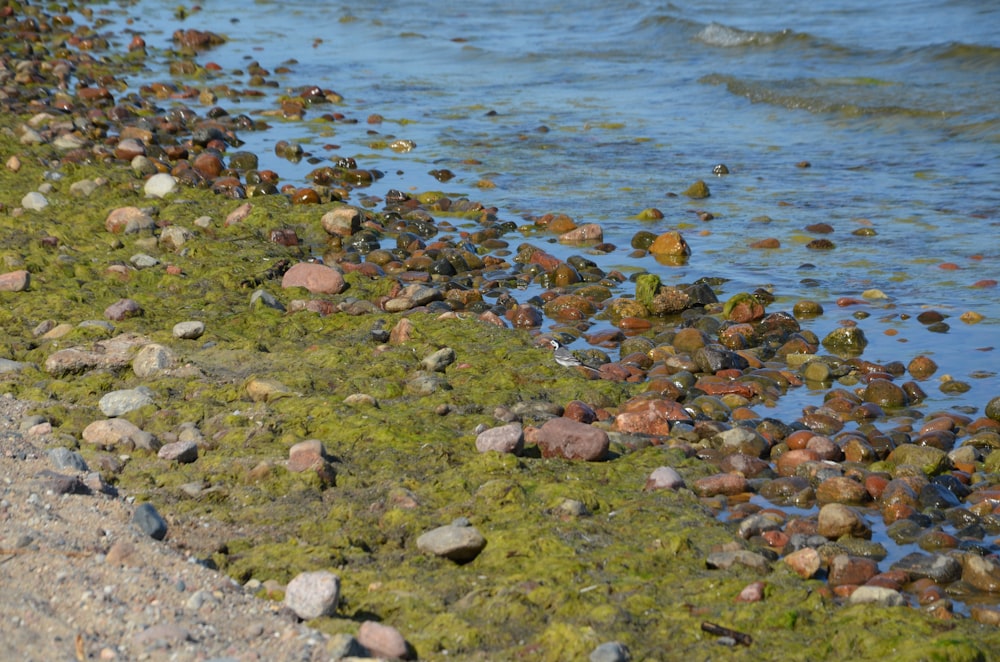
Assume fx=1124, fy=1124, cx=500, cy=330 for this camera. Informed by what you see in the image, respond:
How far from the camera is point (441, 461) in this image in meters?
4.47

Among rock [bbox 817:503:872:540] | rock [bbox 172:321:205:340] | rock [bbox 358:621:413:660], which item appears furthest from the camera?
rock [bbox 172:321:205:340]

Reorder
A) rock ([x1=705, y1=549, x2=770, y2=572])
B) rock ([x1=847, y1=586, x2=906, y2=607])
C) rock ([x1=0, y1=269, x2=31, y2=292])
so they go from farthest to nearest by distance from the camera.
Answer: rock ([x1=0, y1=269, x2=31, y2=292]) < rock ([x1=705, y1=549, x2=770, y2=572]) < rock ([x1=847, y1=586, x2=906, y2=607])

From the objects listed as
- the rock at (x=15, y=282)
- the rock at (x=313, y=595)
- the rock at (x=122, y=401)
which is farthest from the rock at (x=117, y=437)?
the rock at (x=15, y=282)

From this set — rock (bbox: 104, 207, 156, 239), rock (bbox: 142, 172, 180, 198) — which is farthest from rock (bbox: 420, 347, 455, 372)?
rock (bbox: 142, 172, 180, 198)

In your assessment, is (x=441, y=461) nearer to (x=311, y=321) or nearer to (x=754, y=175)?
(x=311, y=321)

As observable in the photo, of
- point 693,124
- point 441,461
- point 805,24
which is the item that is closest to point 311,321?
point 441,461

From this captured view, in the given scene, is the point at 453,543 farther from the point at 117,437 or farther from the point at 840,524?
the point at 117,437

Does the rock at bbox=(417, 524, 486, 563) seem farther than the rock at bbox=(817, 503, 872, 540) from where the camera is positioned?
No

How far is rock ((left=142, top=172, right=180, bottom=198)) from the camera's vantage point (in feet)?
28.4

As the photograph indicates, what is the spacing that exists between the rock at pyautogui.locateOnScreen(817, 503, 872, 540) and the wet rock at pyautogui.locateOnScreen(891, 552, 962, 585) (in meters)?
0.26

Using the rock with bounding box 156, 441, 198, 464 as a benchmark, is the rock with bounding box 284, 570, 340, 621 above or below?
above

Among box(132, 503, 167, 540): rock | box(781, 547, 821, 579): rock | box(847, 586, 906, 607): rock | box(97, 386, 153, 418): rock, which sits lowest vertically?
box(97, 386, 153, 418): rock

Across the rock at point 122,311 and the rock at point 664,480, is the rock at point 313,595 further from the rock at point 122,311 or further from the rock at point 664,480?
the rock at point 122,311

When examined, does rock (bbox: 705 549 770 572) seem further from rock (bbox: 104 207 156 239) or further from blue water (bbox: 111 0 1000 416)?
rock (bbox: 104 207 156 239)
